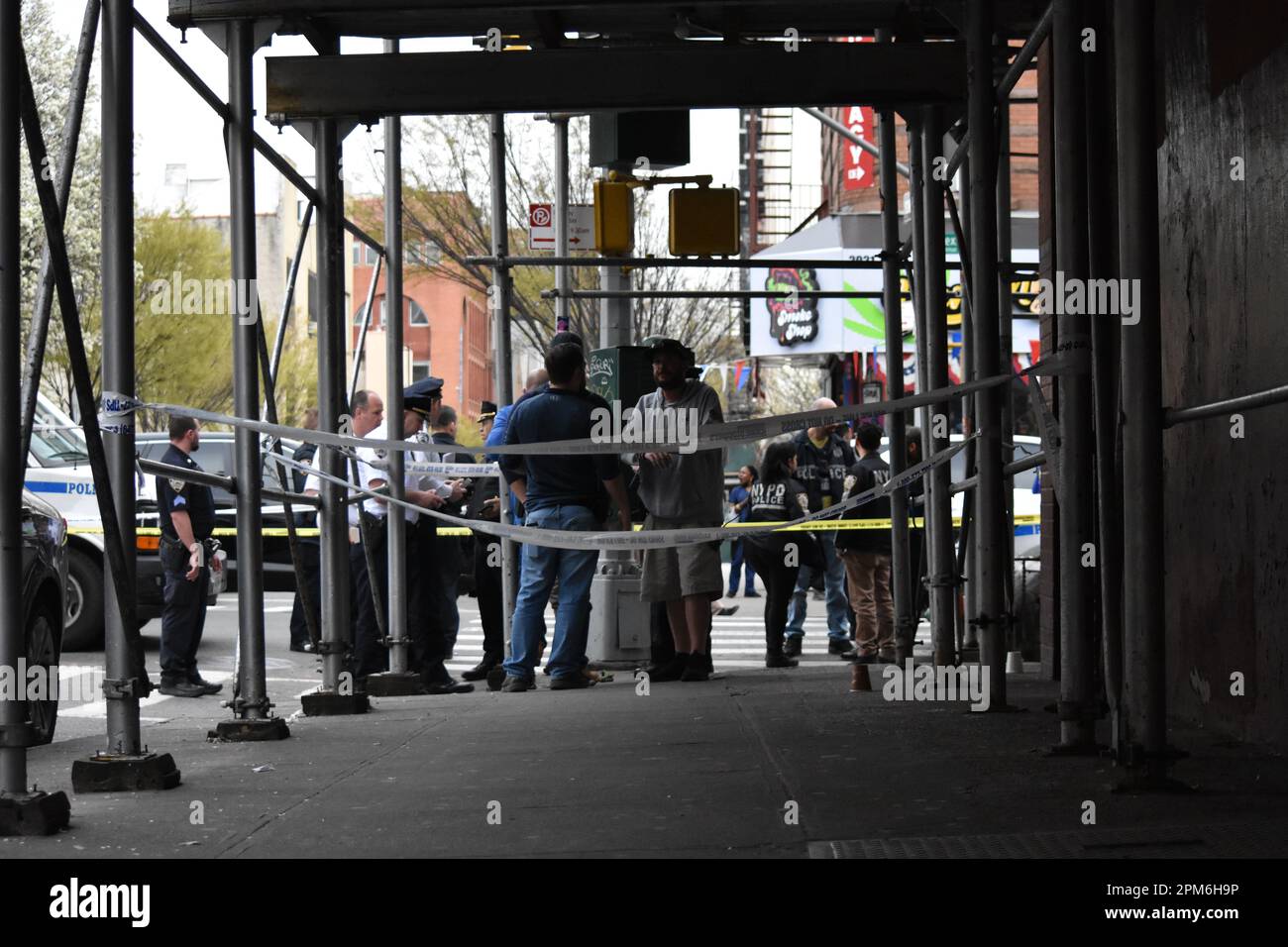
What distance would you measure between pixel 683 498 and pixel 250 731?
3.75m

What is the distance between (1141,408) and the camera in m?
6.04

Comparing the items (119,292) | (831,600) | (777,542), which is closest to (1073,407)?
(119,292)

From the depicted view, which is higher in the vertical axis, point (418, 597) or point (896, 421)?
point (896, 421)

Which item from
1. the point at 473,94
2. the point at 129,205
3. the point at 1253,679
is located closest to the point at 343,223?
the point at 473,94

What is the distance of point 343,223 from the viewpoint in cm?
1027

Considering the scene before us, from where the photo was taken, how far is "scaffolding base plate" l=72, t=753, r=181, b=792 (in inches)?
258

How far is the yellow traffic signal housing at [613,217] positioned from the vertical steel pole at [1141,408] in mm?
7169

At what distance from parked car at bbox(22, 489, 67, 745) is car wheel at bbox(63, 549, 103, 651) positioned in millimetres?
6597

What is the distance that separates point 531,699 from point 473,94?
3.43m

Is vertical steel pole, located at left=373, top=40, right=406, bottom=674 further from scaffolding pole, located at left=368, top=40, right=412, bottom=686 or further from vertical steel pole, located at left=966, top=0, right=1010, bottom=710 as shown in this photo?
vertical steel pole, located at left=966, top=0, right=1010, bottom=710

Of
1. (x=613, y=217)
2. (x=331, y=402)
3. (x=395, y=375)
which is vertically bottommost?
(x=331, y=402)

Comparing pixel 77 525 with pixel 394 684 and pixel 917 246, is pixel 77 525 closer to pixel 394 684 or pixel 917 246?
pixel 394 684
